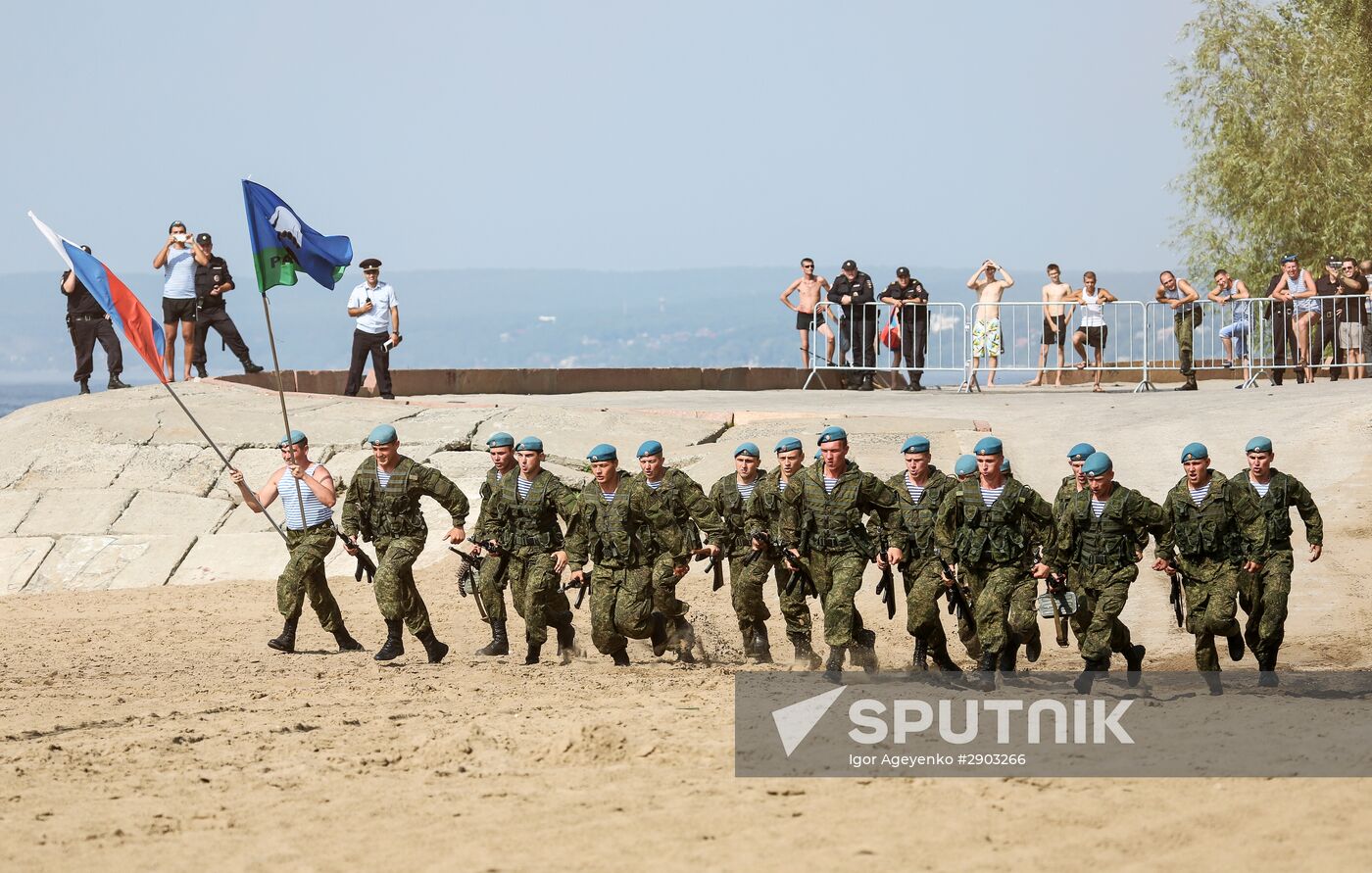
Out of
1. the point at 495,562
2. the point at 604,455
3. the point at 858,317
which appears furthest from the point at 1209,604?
the point at 858,317

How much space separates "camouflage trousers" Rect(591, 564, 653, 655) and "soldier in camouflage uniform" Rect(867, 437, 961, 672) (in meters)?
1.63

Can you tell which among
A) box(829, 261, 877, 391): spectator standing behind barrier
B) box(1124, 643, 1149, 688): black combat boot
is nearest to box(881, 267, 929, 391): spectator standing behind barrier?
box(829, 261, 877, 391): spectator standing behind barrier

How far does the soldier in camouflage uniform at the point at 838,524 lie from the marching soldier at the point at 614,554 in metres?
0.98

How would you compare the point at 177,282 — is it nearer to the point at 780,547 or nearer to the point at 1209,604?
the point at 780,547

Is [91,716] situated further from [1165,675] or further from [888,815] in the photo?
[1165,675]

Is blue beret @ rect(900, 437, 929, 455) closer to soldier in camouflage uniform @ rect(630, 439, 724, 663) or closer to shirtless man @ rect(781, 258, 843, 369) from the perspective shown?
soldier in camouflage uniform @ rect(630, 439, 724, 663)

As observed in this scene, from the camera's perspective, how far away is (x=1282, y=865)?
6.98 m

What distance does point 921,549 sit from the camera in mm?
11484

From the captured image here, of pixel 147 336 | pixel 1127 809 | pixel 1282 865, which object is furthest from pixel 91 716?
pixel 1282 865

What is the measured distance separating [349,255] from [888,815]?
9909mm

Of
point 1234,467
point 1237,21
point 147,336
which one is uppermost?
point 1237,21

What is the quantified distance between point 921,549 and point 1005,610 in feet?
2.41

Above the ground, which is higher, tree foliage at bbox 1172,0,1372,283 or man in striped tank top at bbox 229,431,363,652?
tree foliage at bbox 1172,0,1372,283

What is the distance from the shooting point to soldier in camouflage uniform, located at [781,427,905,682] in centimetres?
1166
